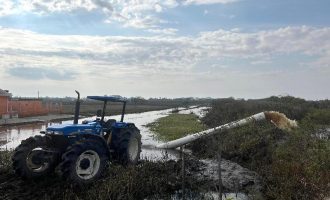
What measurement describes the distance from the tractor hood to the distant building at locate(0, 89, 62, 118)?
25.9 m

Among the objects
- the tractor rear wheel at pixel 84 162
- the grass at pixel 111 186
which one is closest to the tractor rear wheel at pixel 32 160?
the grass at pixel 111 186

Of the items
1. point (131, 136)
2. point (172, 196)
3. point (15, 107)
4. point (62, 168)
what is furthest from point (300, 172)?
point (15, 107)

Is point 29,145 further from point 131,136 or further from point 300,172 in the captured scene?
point 300,172

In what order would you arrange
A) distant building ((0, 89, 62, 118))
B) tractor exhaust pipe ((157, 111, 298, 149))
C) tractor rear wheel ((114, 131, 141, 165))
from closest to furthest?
tractor rear wheel ((114, 131, 141, 165)) < tractor exhaust pipe ((157, 111, 298, 149)) < distant building ((0, 89, 62, 118))

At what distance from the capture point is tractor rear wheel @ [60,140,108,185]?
9.47m

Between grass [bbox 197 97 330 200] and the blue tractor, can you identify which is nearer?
grass [bbox 197 97 330 200]

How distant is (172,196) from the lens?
9.70 meters

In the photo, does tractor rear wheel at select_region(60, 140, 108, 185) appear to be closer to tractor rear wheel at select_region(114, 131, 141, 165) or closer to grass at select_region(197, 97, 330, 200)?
tractor rear wheel at select_region(114, 131, 141, 165)

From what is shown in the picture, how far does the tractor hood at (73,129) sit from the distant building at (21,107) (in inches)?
1020

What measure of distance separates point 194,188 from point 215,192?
50 cm

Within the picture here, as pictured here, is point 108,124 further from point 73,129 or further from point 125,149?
point 73,129

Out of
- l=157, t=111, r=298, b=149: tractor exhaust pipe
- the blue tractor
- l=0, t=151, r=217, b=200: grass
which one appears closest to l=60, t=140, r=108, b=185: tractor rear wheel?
the blue tractor

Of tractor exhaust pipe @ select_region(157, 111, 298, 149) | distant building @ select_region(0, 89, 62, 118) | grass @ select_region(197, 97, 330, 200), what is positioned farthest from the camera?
distant building @ select_region(0, 89, 62, 118)

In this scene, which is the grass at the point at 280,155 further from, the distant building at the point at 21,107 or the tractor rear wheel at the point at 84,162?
the distant building at the point at 21,107
